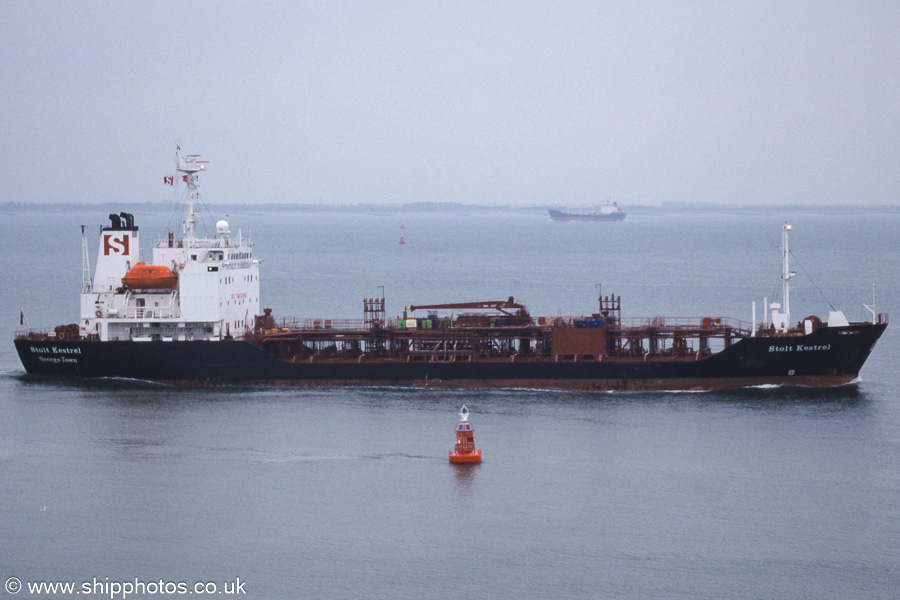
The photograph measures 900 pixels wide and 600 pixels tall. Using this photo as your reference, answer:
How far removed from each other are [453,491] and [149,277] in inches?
809

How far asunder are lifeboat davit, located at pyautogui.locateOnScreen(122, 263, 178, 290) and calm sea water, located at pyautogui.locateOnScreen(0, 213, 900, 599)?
4.25 metres

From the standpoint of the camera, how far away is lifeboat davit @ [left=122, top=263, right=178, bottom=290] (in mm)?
48250

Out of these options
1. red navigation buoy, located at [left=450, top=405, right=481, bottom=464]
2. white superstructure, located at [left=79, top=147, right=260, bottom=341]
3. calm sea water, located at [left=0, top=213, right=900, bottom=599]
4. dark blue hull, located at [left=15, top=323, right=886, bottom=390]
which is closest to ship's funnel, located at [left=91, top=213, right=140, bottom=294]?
white superstructure, located at [left=79, top=147, right=260, bottom=341]

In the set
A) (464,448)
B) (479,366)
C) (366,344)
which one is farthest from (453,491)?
(366,344)

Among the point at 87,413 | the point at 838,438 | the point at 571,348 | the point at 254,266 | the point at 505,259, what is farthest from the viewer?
the point at 505,259

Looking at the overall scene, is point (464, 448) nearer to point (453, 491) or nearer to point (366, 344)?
point (453, 491)

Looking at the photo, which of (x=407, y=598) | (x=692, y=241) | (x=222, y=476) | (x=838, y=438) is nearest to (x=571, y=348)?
(x=838, y=438)

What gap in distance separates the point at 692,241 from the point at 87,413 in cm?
14819

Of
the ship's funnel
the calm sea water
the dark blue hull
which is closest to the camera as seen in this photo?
the calm sea water

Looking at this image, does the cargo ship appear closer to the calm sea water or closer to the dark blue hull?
the dark blue hull

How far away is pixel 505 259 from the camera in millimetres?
131625

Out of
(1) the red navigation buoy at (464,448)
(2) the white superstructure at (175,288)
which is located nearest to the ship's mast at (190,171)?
(2) the white superstructure at (175,288)

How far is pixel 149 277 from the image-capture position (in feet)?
158

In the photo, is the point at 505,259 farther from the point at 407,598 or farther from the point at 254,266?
the point at 407,598
